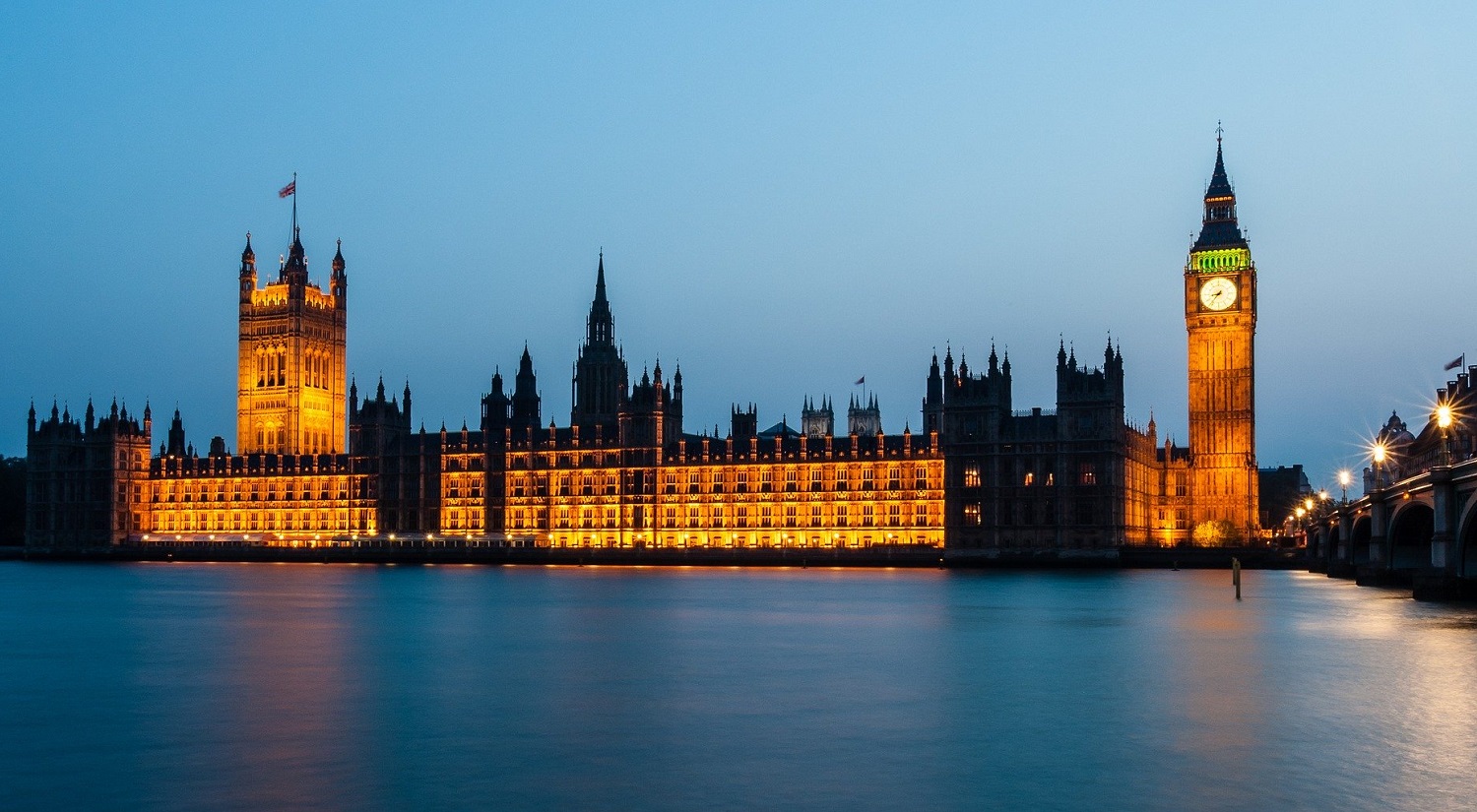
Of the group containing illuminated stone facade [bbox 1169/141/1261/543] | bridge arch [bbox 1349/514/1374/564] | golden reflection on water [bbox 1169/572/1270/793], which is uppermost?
illuminated stone facade [bbox 1169/141/1261/543]

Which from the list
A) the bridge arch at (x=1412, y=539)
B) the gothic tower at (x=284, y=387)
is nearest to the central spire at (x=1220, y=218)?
the bridge arch at (x=1412, y=539)

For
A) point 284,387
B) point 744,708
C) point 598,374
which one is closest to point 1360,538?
point 744,708

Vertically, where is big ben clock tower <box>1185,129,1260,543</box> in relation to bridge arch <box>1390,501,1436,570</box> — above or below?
above

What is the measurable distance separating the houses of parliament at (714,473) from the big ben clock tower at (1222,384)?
20 centimetres

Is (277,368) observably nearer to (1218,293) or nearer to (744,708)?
(1218,293)

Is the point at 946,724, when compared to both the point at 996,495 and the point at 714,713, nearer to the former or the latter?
the point at 714,713

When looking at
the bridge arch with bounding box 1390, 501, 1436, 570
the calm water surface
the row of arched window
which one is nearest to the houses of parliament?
the row of arched window

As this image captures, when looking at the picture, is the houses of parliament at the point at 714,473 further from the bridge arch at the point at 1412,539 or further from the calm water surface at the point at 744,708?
the calm water surface at the point at 744,708

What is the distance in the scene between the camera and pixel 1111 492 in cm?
13225

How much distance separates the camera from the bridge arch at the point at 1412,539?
81062mm

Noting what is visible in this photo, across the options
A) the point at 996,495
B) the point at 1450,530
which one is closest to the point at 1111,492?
the point at 996,495

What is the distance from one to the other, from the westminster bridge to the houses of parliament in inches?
882

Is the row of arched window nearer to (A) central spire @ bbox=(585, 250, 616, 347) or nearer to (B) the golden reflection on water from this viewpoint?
(A) central spire @ bbox=(585, 250, 616, 347)

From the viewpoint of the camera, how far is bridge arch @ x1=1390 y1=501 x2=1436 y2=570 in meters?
Result: 81.1
